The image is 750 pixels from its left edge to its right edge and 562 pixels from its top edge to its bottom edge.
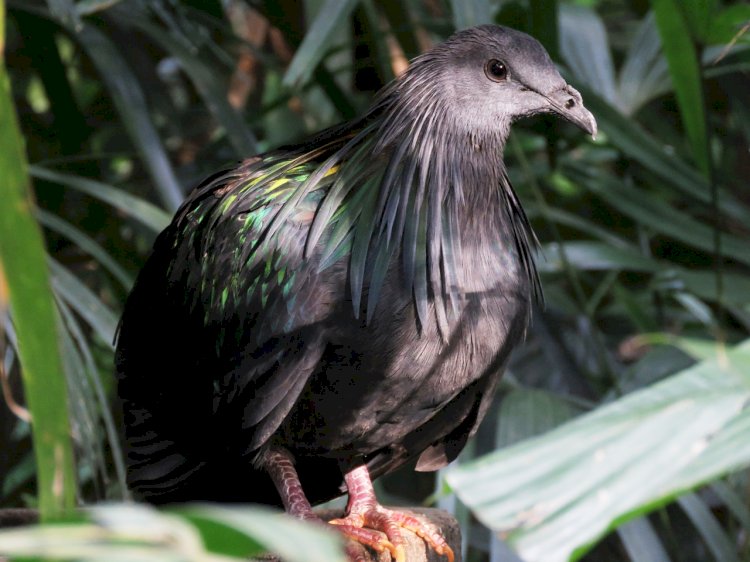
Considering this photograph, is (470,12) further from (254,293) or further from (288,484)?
(288,484)

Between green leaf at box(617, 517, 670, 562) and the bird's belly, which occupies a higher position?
the bird's belly

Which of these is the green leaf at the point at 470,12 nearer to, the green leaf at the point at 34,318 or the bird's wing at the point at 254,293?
the bird's wing at the point at 254,293

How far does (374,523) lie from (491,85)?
41.8 inches

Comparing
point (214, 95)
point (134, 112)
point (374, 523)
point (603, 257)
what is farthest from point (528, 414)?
point (134, 112)

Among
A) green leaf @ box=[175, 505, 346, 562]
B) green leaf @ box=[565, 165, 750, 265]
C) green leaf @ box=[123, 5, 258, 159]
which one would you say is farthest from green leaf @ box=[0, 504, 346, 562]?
green leaf @ box=[565, 165, 750, 265]

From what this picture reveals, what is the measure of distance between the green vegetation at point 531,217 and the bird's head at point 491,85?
38 centimetres

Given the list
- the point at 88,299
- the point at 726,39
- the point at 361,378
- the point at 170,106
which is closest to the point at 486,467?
the point at 361,378

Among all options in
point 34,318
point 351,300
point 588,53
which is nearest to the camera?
point 34,318

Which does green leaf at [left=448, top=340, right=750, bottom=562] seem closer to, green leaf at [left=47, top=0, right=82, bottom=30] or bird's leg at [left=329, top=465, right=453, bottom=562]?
bird's leg at [left=329, top=465, right=453, bottom=562]

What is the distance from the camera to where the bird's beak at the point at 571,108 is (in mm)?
2406

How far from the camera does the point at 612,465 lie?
2.53 ft

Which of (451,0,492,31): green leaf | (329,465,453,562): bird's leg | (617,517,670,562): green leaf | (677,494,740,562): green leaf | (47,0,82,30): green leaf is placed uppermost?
(47,0,82,30): green leaf

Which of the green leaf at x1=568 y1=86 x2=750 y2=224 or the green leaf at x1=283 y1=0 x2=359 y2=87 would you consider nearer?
the green leaf at x1=283 y1=0 x2=359 y2=87

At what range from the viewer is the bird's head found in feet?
7.91
